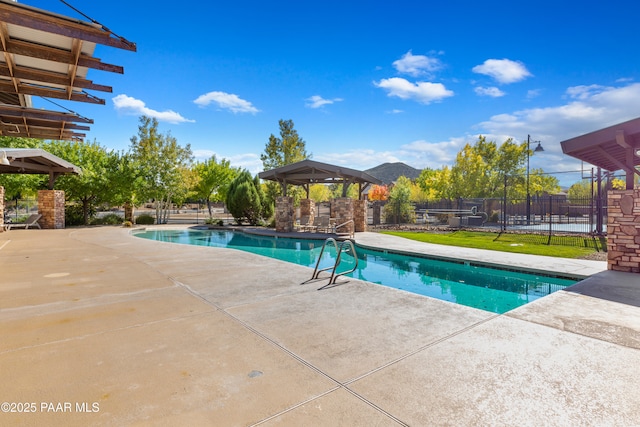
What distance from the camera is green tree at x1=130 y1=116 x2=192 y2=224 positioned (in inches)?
834

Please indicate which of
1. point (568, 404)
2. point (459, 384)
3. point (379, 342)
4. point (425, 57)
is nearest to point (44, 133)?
point (379, 342)

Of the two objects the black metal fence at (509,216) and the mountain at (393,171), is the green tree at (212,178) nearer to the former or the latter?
the black metal fence at (509,216)

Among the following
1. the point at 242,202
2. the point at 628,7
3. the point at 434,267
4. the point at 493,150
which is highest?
the point at 628,7

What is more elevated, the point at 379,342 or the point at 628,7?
the point at 628,7

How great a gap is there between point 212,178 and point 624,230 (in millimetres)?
28558

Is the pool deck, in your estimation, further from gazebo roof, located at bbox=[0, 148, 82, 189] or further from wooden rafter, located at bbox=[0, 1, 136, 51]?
gazebo roof, located at bbox=[0, 148, 82, 189]

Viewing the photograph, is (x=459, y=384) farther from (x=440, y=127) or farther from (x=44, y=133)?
(x=440, y=127)

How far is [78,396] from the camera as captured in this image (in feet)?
7.06

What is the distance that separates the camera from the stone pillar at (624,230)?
20.8 feet

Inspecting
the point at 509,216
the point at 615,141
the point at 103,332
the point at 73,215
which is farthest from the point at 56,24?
the point at 509,216

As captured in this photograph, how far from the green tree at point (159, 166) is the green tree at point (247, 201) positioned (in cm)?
436

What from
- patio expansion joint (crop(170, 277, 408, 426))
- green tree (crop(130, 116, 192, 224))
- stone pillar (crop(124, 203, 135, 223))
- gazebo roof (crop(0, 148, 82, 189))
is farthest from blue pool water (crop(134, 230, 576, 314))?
stone pillar (crop(124, 203, 135, 223))

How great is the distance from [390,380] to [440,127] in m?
35.3

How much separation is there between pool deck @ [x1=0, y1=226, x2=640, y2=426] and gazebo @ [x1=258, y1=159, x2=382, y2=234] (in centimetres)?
1030
